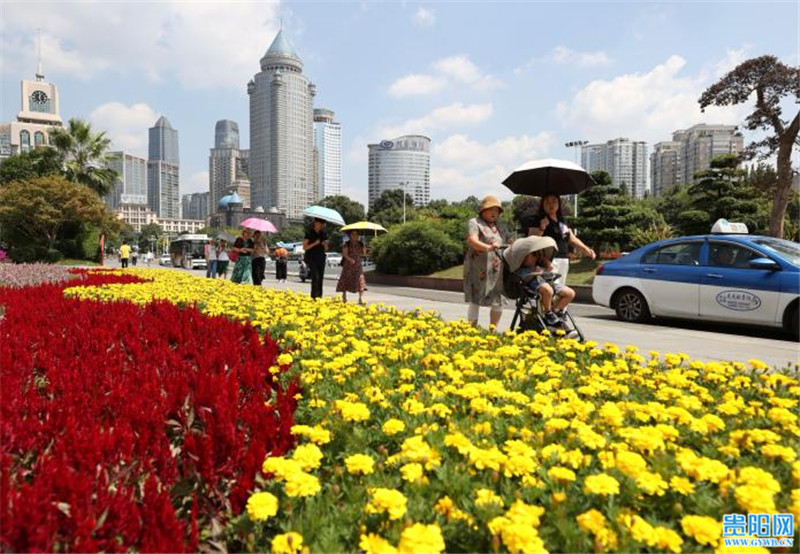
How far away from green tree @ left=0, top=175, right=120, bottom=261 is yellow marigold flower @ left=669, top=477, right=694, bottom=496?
31.9m

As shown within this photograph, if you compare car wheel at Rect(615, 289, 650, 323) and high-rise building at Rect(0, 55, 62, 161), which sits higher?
high-rise building at Rect(0, 55, 62, 161)

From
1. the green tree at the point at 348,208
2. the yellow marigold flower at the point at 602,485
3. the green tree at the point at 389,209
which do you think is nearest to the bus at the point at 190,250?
the green tree at the point at 389,209

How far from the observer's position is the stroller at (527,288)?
529 centimetres

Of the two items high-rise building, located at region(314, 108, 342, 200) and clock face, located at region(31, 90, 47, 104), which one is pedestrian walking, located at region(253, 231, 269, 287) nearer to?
clock face, located at region(31, 90, 47, 104)

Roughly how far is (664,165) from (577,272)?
7224 centimetres

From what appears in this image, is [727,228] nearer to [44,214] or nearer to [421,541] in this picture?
[421,541]

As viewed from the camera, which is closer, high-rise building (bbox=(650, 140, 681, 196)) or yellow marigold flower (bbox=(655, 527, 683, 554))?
yellow marigold flower (bbox=(655, 527, 683, 554))

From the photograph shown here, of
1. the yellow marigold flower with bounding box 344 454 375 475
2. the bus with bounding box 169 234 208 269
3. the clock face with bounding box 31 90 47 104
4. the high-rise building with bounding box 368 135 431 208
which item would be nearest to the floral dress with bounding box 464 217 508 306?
the yellow marigold flower with bounding box 344 454 375 475

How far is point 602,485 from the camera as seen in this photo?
173 cm

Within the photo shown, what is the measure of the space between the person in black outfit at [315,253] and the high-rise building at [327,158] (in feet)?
426

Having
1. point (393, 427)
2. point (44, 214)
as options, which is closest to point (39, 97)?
point (44, 214)

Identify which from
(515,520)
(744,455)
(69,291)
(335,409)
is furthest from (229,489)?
(69,291)

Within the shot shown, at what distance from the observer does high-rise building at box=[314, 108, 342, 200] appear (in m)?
140

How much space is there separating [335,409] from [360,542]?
36.2 inches
